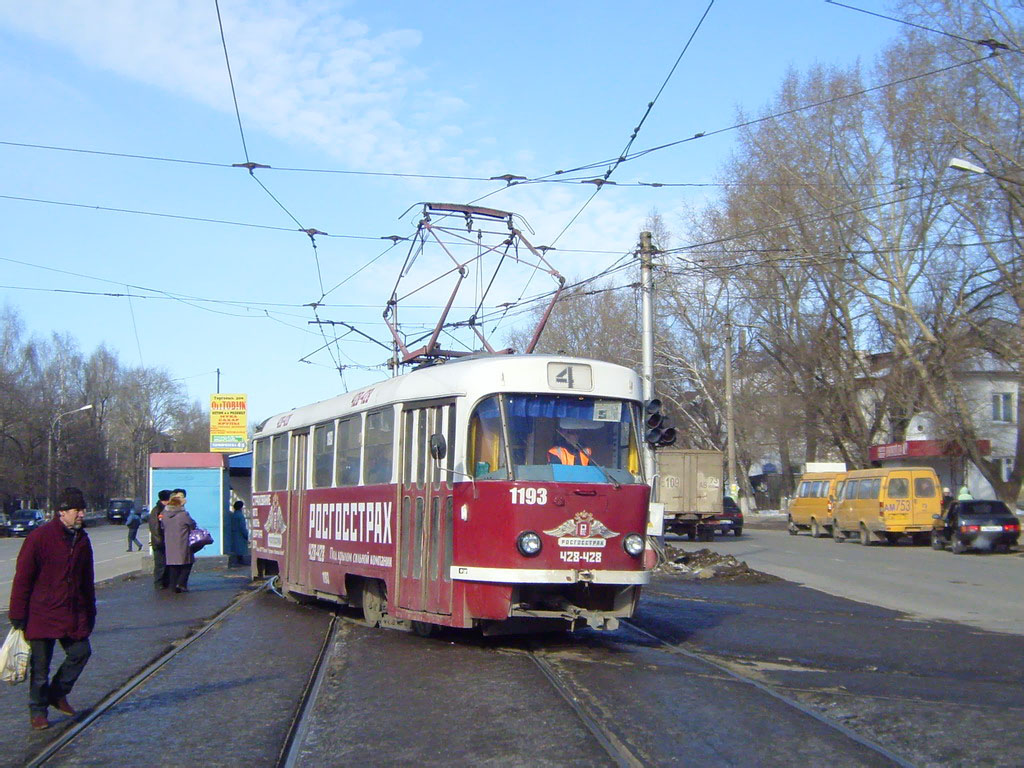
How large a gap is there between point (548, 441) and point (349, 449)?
3.73 metres

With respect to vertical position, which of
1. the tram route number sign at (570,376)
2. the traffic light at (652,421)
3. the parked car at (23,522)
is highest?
the tram route number sign at (570,376)

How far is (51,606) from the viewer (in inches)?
271

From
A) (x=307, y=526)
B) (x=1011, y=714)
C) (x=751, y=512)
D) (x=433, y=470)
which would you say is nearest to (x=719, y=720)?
(x=1011, y=714)

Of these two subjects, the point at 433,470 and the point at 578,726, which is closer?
the point at 578,726

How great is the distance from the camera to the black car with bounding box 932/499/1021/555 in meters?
28.3

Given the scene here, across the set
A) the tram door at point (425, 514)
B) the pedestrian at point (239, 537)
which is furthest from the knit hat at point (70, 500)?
the pedestrian at point (239, 537)

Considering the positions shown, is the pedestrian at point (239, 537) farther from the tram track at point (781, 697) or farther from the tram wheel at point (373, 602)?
the tram track at point (781, 697)

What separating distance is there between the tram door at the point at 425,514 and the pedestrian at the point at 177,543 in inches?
287

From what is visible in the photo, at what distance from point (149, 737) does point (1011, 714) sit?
578cm

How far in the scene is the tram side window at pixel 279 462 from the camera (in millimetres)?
15766

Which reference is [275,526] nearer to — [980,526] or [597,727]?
[597,727]

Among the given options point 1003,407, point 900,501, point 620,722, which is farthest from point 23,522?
point 620,722

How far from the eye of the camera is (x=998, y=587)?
19.0 m

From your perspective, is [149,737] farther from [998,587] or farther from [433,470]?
[998,587]
